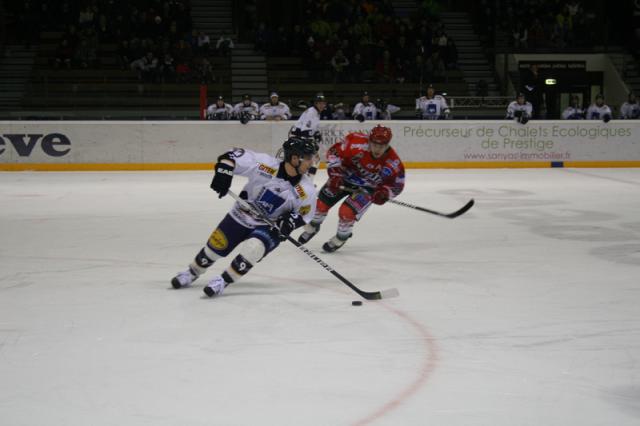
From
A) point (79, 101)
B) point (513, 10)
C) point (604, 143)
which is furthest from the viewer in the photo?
point (513, 10)

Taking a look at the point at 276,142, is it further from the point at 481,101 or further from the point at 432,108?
the point at 481,101

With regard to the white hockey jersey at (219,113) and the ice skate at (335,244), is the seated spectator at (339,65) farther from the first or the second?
the ice skate at (335,244)

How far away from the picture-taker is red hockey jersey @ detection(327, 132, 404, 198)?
7891mm

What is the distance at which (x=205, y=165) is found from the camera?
1545 cm

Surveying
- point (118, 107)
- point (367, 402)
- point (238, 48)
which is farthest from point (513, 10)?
point (367, 402)

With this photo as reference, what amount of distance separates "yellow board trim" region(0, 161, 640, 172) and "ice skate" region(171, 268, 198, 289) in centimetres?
938

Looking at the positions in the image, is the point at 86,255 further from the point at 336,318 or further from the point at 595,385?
the point at 595,385

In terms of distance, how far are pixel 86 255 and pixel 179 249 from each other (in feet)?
2.63

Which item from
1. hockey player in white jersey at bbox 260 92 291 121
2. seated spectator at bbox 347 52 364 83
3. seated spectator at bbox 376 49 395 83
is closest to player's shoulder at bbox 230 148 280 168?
hockey player in white jersey at bbox 260 92 291 121

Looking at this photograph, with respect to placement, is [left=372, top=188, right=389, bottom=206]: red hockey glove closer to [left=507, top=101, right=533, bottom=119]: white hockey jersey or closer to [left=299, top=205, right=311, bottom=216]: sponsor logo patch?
[left=299, top=205, right=311, bottom=216]: sponsor logo patch

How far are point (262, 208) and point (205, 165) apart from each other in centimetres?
974

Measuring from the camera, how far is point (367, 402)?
3707 mm

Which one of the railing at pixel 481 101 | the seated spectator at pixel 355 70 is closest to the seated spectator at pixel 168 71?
the seated spectator at pixel 355 70

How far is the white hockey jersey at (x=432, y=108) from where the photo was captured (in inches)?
658
